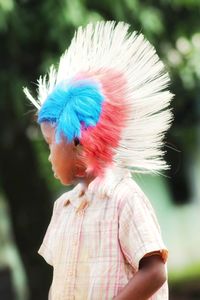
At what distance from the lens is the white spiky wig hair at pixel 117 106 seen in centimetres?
248

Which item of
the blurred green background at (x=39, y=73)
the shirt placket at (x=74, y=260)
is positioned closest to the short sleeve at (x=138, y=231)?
the shirt placket at (x=74, y=260)

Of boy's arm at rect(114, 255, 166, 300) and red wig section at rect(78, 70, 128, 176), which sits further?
red wig section at rect(78, 70, 128, 176)

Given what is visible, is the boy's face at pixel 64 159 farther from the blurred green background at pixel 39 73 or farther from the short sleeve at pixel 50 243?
the blurred green background at pixel 39 73

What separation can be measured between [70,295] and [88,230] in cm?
19

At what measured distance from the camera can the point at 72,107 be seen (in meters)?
2.49

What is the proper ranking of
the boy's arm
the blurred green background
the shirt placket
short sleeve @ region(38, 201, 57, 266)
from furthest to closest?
the blurred green background
short sleeve @ region(38, 201, 57, 266)
the shirt placket
the boy's arm

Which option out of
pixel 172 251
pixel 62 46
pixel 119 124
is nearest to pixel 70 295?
pixel 119 124

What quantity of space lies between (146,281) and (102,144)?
16.5 inches

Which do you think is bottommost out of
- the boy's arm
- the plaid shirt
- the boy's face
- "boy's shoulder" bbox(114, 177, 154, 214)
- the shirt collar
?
the boy's arm

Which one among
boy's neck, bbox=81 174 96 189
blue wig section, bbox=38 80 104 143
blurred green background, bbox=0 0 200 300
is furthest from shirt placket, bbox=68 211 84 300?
blurred green background, bbox=0 0 200 300

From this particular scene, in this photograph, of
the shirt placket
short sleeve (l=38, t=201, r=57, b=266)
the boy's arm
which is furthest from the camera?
short sleeve (l=38, t=201, r=57, b=266)

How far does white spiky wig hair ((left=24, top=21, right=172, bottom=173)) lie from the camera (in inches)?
97.5

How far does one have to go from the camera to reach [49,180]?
9.16 m

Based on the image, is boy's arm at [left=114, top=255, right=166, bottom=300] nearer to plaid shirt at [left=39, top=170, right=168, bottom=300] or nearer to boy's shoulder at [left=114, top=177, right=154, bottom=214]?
plaid shirt at [left=39, top=170, right=168, bottom=300]
